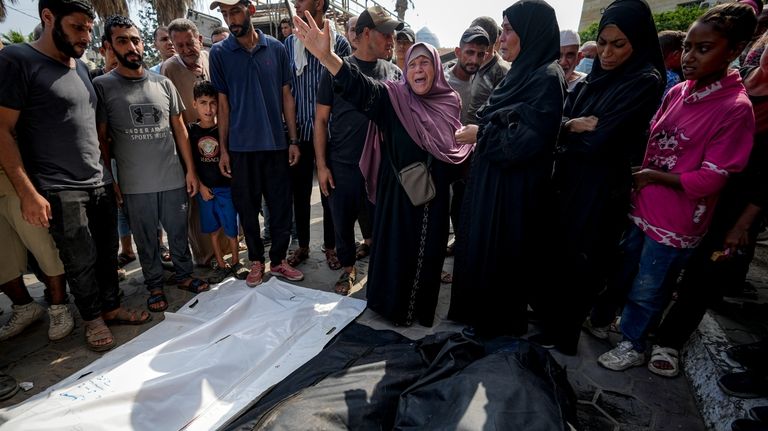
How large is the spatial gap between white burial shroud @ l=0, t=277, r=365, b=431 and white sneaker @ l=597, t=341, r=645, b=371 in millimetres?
1622

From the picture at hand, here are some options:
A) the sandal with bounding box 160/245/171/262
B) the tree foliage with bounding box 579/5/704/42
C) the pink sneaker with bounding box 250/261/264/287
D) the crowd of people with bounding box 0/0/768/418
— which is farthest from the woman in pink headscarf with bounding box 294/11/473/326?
the tree foliage with bounding box 579/5/704/42

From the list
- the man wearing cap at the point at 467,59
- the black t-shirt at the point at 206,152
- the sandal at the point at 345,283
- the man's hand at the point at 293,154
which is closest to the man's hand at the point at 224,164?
the black t-shirt at the point at 206,152

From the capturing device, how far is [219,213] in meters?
3.30

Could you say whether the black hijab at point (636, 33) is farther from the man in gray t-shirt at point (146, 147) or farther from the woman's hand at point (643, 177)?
the man in gray t-shirt at point (146, 147)

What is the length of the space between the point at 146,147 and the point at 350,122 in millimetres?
1508

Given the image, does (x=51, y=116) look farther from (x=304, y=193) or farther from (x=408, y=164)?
(x=408, y=164)

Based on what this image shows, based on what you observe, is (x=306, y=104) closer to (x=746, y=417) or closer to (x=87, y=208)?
(x=87, y=208)

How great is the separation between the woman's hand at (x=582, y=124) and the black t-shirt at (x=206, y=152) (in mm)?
2606

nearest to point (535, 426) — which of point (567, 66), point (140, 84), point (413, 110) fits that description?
point (413, 110)

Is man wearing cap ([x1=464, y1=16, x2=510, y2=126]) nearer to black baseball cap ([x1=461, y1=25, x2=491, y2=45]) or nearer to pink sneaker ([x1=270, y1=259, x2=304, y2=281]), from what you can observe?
black baseball cap ([x1=461, y1=25, x2=491, y2=45])

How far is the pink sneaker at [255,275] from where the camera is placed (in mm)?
3139

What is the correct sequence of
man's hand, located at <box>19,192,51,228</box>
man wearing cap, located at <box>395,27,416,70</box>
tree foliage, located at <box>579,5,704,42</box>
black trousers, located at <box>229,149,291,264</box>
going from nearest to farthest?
man's hand, located at <box>19,192,51,228</box>
black trousers, located at <box>229,149,291,264</box>
man wearing cap, located at <box>395,27,416,70</box>
tree foliage, located at <box>579,5,704,42</box>

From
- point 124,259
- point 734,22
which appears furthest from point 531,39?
point 124,259

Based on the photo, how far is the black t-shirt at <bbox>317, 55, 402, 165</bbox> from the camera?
9.21 ft
